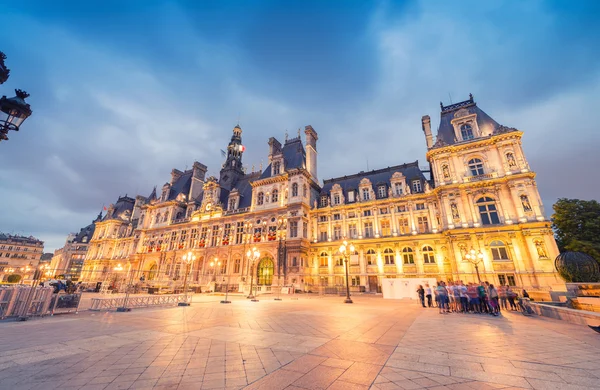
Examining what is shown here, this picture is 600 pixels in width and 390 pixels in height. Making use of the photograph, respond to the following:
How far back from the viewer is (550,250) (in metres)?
23.1

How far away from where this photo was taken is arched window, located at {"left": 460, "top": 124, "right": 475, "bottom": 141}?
31.0 meters

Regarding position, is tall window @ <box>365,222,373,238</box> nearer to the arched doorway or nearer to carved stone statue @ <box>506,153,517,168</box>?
the arched doorway

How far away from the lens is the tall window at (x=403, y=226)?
104ft

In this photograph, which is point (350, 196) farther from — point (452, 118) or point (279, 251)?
point (452, 118)

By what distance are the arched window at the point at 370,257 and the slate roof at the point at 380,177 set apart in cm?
922

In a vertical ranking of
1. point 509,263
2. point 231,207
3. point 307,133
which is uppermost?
point 307,133

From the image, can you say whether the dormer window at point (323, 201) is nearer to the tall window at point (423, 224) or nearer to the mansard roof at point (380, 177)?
the mansard roof at point (380, 177)

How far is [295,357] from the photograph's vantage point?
508 cm

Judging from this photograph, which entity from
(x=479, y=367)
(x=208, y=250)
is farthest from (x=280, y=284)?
(x=479, y=367)

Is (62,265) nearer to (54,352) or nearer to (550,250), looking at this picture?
(54,352)

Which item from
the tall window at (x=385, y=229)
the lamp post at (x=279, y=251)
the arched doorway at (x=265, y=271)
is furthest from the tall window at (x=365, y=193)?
the arched doorway at (x=265, y=271)

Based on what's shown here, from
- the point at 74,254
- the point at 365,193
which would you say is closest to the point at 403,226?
the point at 365,193

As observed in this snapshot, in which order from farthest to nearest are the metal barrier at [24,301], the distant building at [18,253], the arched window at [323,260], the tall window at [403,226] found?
the distant building at [18,253] → the arched window at [323,260] → the tall window at [403,226] → the metal barrier at [24,301]

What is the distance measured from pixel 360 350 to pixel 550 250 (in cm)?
2858
